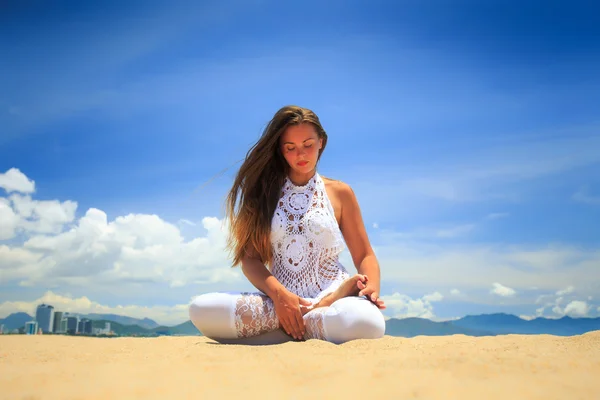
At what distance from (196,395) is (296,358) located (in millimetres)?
635

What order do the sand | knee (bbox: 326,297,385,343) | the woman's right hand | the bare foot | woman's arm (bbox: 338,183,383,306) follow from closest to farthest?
the sand < knee (bbox: 326,297,385,343) < the woman's right hand < the bare foot < woman's arm (bbox: 338,183,383,306)

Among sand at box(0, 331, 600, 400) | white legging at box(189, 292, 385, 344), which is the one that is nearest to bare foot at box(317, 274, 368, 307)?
white legging at box(189, 292, 385, 344)

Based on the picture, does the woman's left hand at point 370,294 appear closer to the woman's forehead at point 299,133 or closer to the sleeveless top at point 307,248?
the sleeveless top at point 307,248

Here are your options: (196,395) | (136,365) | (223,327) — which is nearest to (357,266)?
(223,327)

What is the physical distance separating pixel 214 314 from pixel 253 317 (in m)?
0.31

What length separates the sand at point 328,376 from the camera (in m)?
1.89

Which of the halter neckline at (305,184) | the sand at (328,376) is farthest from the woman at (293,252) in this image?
the sand at (328,376)

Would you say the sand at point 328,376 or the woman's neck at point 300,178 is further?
the woman's neck at point 300,178

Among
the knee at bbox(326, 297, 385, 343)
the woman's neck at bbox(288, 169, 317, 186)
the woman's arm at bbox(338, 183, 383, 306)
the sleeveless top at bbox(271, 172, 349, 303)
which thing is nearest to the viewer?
the knee at bbox(326, 297, 385, 343)

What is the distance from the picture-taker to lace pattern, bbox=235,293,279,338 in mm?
4023

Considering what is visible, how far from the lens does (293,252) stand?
431 cm

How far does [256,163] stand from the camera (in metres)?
4.61

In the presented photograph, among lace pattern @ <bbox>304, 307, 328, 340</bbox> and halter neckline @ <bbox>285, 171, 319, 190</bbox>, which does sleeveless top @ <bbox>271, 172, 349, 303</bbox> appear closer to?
halter neckline @ <bbox>285, 171, 319, 190</bbox>

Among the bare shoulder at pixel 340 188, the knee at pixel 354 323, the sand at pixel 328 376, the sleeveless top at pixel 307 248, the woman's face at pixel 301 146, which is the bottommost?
the sand at pixel 328 376
